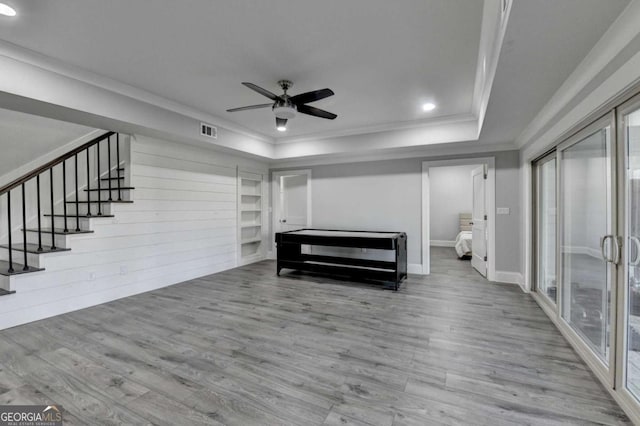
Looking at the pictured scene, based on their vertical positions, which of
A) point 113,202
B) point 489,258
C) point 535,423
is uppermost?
point 113,202

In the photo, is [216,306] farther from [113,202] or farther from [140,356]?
[113,202]

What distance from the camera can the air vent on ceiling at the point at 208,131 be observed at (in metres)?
4.53

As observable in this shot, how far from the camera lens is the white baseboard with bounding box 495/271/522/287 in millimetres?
4762

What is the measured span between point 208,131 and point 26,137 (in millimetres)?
2518

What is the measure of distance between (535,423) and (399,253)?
300 cm

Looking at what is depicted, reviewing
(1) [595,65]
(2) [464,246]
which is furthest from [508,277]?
(1) [595,65]

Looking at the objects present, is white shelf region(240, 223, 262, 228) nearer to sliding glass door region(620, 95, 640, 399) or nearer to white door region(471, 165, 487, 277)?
white door region(471, 165, 487, 277)

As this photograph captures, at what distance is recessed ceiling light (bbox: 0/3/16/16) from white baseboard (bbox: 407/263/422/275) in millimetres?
5799

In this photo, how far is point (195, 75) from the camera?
3.22m

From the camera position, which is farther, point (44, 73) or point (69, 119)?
point (69, 119)

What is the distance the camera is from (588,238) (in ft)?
8.82

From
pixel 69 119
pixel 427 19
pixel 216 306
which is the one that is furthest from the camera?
pixel 216 306

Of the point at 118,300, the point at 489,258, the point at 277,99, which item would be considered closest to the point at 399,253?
the point at 489,258

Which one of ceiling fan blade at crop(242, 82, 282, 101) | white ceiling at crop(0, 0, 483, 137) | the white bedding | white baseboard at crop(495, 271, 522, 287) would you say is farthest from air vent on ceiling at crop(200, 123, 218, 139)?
the white bedding
